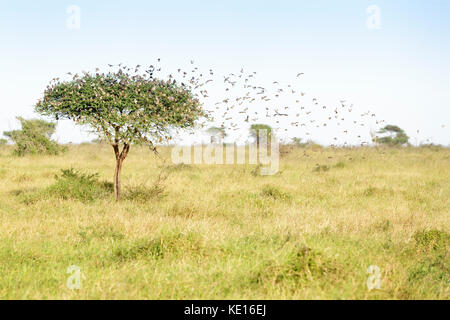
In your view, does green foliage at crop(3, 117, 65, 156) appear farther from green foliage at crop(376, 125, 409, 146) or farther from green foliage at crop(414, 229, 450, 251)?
green foliage at crop(376, 125, 409, 146)

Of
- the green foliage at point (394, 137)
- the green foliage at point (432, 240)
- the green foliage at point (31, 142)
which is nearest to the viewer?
the green foliage at point (432, 240)

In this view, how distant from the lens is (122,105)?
32.0ft

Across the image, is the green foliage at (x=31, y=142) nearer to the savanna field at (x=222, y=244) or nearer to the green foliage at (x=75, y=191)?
the savanna field at (x=222, y=244)

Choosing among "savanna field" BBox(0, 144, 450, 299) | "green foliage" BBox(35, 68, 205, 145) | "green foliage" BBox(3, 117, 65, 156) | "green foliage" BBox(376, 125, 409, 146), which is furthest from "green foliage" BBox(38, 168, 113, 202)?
"green foliage" BBox(376, 125, 409, 146)

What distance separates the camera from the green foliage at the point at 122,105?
9.73 meters

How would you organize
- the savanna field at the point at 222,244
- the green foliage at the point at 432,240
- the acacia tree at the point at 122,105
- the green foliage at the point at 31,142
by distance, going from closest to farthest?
the savanna field at the point at 222,244
the green foliage at the point at 432,240
the acacia tree at the point at 122,105
the green foliage at the point at 31,142

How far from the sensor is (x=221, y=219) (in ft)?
27.7

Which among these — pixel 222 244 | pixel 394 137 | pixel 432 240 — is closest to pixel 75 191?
pixel 222 244

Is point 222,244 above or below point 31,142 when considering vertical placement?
below

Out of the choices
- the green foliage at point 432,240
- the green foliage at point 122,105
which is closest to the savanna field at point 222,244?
the green foliage at point 432,240

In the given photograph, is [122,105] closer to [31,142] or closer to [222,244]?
[222,244]

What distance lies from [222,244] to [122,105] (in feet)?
17.5
